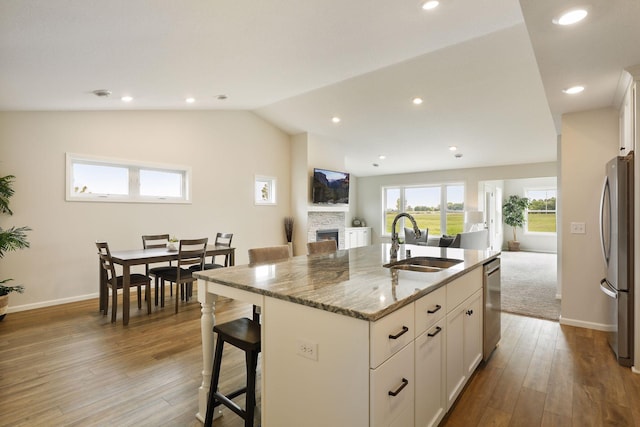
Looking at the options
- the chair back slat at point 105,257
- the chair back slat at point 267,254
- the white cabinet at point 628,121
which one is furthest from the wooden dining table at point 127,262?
the white cabinet at point 628,121

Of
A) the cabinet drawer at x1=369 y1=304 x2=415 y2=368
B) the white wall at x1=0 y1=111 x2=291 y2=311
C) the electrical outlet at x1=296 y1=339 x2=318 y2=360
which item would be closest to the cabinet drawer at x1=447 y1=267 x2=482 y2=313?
the cabinet drawer at x1=369 y1=304 x2=415 y2=368

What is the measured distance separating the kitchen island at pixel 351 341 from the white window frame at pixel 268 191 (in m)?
4.79

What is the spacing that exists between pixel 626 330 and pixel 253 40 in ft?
13.5

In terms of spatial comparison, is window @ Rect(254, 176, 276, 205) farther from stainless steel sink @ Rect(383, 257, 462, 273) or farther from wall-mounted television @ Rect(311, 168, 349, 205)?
stainless steel sink @ Rect(383, 257, 462, 273)

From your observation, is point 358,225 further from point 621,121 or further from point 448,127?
point 621,121

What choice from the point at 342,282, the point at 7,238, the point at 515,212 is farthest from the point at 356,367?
the point at 515,212

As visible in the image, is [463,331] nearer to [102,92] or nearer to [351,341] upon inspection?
[351,341]

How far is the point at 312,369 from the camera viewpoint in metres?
1.37

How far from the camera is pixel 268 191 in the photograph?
279 inches

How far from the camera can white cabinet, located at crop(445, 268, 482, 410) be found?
6.38 feet

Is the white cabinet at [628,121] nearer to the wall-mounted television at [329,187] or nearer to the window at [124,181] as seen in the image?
the wall-mounted television at [329,187]

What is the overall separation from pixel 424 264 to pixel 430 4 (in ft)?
7.48

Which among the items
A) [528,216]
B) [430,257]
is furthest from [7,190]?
[528,216]

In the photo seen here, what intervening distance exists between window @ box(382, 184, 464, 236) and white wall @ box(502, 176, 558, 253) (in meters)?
2.33
